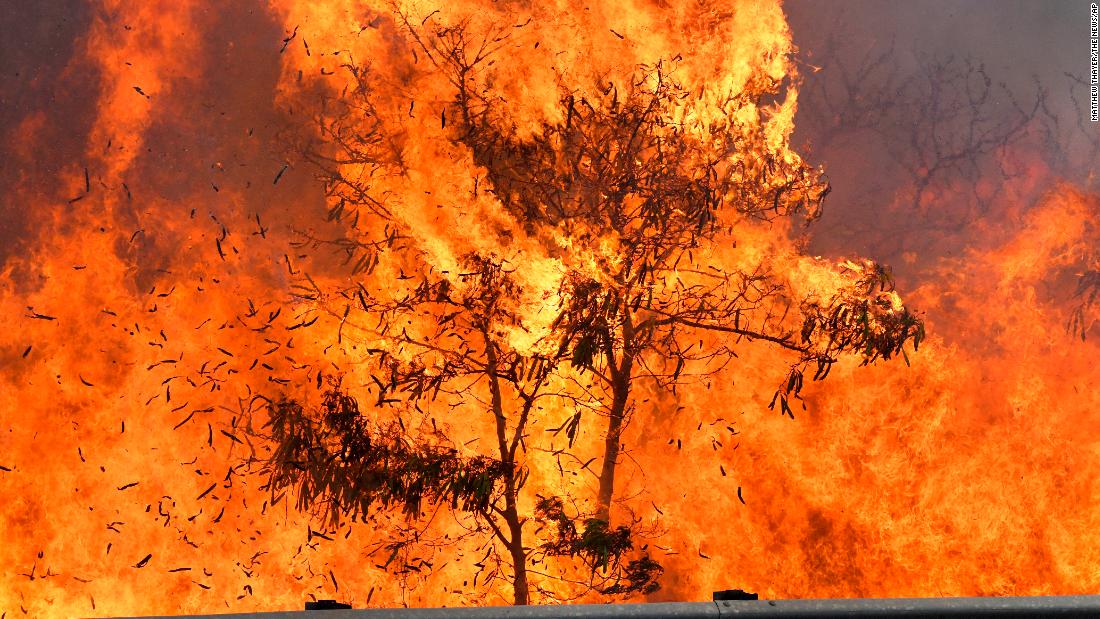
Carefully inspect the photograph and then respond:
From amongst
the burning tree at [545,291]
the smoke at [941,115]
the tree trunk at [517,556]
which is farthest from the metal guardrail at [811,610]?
the smoke at [941,115]

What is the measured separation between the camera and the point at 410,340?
409 centimetres

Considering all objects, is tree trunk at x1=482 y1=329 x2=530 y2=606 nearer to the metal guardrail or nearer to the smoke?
the smoke

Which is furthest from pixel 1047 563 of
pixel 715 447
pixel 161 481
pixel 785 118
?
pixel 161 481

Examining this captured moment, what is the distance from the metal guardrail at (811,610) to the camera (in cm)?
187

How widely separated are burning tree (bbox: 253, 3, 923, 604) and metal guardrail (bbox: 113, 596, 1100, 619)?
2.12 metres

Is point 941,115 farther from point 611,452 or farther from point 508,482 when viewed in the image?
point 508,482

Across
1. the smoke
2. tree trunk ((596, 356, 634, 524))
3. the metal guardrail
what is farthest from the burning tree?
the metal guardrail

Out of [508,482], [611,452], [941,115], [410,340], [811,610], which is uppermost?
[941,115]

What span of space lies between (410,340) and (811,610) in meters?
2.44

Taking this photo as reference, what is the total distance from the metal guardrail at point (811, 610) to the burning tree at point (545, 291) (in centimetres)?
212

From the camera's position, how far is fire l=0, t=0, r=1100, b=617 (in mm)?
4051

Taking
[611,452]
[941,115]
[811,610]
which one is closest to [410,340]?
[611,452]

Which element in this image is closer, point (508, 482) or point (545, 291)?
point (545, 291)

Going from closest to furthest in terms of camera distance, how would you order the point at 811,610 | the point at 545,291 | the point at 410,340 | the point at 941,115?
1. the point at 811,610
2. the point at 545,291
3. the point at 410,340
4. the point at 941,115
